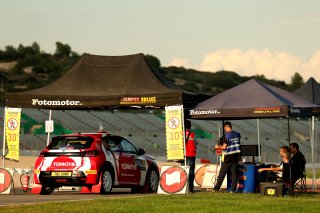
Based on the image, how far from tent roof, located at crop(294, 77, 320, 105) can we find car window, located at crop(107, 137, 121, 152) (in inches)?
321

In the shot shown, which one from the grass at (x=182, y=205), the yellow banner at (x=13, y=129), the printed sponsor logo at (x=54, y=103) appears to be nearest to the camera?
the grass at (x=182, y=205)

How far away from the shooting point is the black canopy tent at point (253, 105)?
22.8m

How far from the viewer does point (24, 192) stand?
24.8m

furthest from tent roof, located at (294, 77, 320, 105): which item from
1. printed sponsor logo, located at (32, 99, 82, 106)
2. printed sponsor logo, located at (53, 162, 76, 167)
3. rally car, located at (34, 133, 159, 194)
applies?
Answer: printed sponsor logo, located at (53, 162, 76, 167)

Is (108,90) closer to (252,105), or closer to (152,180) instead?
(152,180)

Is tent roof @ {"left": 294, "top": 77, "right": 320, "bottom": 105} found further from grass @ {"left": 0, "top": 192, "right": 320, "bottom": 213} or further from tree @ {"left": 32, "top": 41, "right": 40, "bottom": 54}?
tree @ {"left": 32, "top": 41, "right": 40, "bottom": 54}

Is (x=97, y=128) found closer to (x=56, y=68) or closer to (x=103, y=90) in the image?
(x=103, y=90)

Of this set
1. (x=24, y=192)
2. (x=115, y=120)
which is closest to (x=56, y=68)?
(x=115, y=120)

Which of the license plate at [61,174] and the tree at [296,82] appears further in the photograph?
the tree at [296,82]

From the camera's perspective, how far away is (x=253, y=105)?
2339cm

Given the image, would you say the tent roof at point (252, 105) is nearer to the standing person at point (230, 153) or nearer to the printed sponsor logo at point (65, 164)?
the standing person at point (230, 153)

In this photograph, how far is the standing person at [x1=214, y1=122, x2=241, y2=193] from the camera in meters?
23.4

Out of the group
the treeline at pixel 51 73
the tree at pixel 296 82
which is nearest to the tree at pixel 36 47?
the treeline at pixel 51 73

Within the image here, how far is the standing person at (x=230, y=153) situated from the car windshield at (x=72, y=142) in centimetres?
333
